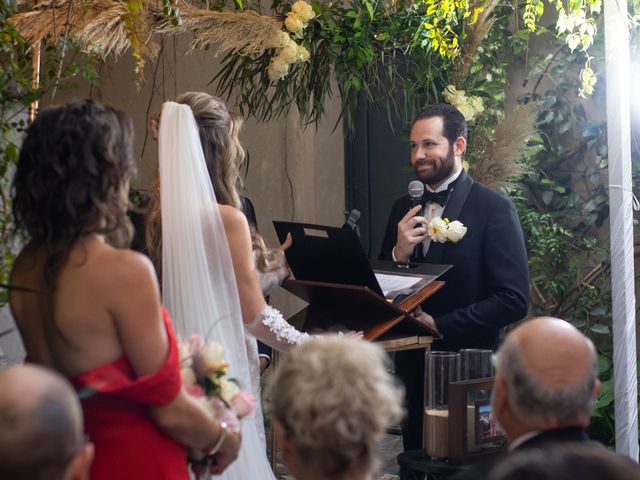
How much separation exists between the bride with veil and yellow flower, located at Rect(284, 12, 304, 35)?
71.0 inches

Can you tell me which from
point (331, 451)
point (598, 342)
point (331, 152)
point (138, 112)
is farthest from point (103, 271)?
point (138, 112)

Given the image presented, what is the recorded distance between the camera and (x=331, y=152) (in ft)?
26.6

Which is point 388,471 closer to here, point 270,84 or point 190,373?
point 270,84

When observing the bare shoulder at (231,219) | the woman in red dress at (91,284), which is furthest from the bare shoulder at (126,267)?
the bare shoulder at (231,219)

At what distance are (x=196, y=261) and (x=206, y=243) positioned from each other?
9cm

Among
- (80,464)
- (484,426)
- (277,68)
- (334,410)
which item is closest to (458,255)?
(484,426)

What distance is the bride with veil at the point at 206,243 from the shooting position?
143 inches

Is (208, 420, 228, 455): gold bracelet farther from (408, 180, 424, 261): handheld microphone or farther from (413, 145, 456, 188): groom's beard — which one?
(413, 145, 456, 188): groom's beard

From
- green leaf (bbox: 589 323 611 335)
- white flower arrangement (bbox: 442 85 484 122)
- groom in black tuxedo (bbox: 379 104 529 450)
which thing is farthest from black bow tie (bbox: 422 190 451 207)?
green leaf (bbox: 589 323 611 335)

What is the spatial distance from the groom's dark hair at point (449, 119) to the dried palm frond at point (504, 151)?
888 millimetres

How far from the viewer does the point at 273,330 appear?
3.96 meters

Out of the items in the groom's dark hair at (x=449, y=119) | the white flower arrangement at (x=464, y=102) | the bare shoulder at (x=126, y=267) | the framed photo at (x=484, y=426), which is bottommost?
the framed photo at (x=484, y=426)

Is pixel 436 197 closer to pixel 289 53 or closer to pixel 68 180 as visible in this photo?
pixel 289 53

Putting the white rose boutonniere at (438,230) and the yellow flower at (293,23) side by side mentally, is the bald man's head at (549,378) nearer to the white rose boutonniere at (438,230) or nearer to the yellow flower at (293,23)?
the white rose boutonniere at (438,230)
